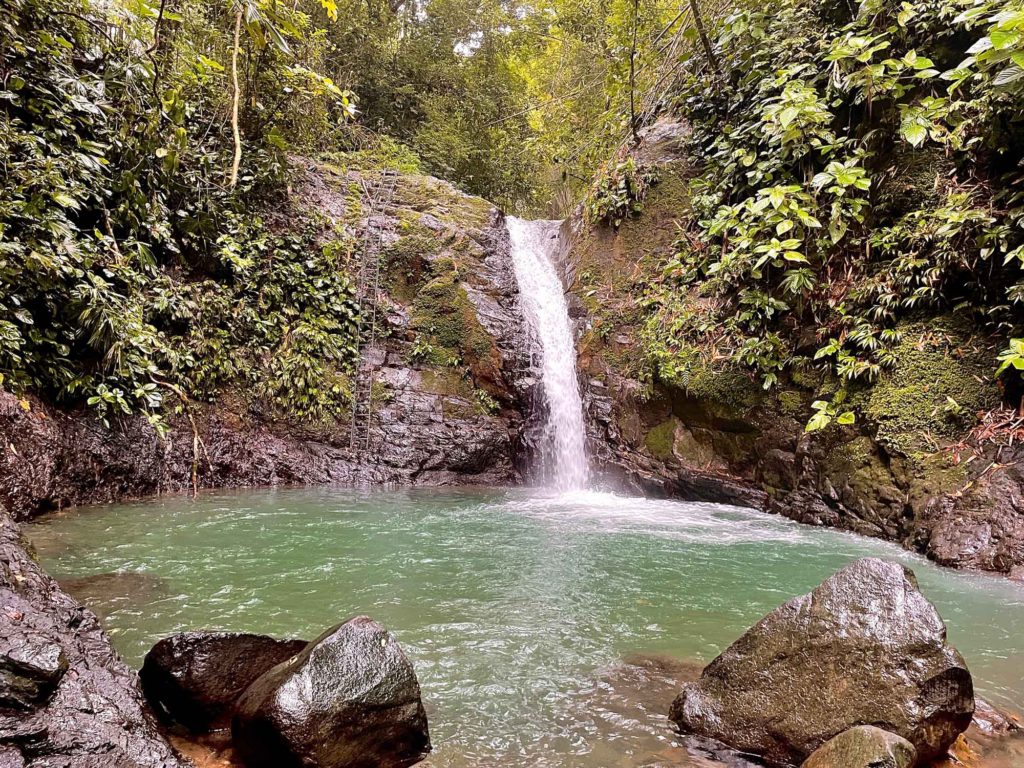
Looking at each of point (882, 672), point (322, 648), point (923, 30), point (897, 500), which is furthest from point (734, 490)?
point (322, 648)

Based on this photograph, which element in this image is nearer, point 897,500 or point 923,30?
point 897,500

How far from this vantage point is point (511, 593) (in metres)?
4.07

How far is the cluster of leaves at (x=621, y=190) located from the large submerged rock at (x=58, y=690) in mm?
9398

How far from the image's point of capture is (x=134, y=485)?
6820 millimetres

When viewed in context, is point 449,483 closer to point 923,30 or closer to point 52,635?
point 52,635

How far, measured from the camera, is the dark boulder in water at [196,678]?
236cm

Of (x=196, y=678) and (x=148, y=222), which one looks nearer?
(x=196, y=678)

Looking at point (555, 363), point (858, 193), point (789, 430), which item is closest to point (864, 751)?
point (789, 430)

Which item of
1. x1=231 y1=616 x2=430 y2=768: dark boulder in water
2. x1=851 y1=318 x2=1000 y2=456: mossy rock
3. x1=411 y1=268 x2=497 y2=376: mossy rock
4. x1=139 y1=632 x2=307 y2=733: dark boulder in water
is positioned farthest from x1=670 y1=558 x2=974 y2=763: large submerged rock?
x1=411 y1=268 x2=497 y2=376: mossy rock

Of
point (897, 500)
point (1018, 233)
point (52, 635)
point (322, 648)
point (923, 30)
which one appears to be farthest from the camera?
point (923, 30)

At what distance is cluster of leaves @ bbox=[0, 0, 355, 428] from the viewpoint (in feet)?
18.8

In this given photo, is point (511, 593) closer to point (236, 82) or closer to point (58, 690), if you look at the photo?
point (58, 690)

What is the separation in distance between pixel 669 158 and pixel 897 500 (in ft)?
21.8

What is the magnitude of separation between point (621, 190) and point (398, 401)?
539 centimetres
